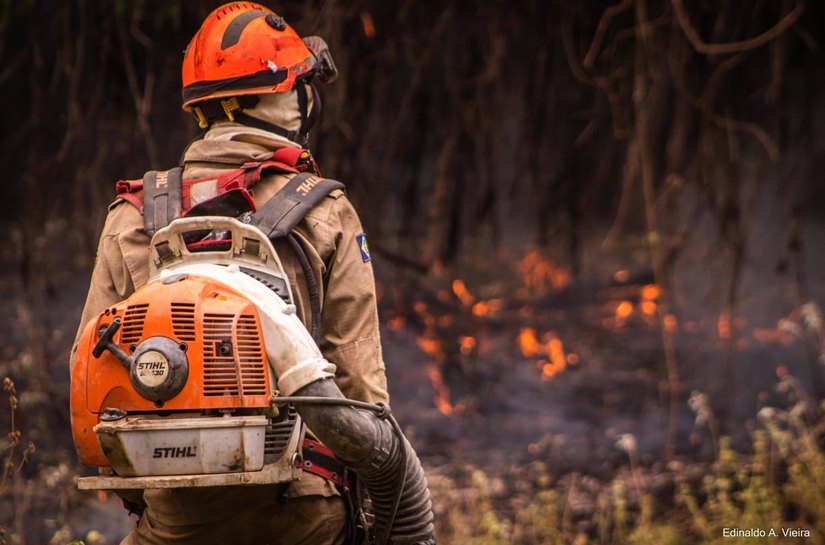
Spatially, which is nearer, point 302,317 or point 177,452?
point 177,452

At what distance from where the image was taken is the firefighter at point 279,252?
100 inches

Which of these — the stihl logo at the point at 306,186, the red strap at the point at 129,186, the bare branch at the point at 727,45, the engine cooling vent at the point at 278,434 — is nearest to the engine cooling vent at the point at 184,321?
the engine cooling vent at the point at 278,434

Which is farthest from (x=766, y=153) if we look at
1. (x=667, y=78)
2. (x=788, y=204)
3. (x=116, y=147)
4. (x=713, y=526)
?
(x=116, y=147)

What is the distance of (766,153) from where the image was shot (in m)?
5.83

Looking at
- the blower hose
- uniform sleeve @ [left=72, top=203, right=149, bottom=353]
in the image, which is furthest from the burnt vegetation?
Answer: the blower hose

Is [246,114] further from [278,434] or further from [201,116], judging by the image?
[278,434]

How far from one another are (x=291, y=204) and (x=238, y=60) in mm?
408

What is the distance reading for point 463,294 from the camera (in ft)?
24.4

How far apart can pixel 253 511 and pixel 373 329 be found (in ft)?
1.64

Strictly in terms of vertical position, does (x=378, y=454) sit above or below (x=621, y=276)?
below

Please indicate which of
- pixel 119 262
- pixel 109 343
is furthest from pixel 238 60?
pixel 109 343

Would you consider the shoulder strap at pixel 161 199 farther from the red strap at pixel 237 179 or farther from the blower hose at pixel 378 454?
the blower hose at pixel 378 454

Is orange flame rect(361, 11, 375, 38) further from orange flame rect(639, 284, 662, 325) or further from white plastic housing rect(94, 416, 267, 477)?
white plastic housing rect(94, 416, 267, 477)

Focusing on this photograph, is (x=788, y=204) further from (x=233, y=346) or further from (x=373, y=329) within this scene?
(x=233, y=346)
